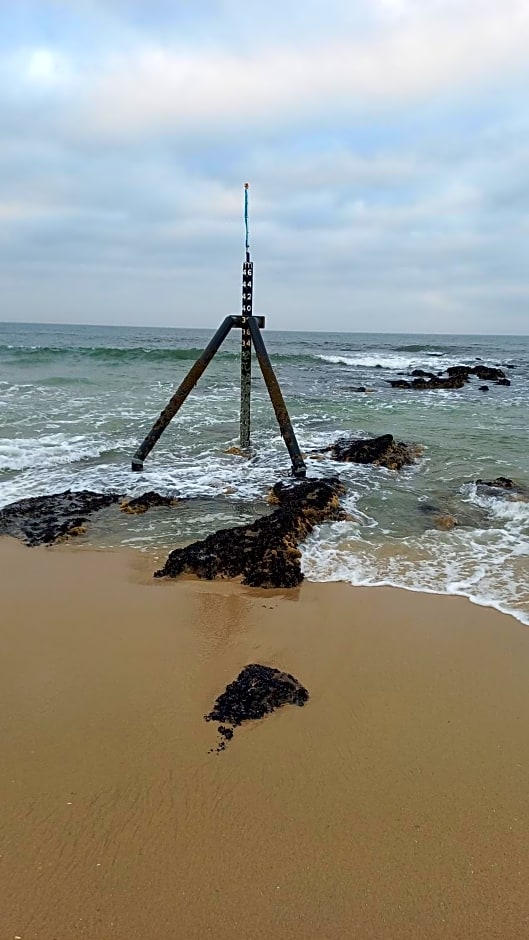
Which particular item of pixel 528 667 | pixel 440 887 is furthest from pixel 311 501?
pixel 440 887

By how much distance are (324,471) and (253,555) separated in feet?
13.8

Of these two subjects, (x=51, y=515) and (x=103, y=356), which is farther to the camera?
(x=103, y=356)

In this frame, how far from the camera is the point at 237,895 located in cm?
238

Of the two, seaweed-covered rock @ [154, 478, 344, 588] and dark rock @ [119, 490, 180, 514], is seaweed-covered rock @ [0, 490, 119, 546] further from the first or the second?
seaweed-covered rock @ [154, 478, 344, 588]

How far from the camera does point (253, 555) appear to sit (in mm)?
5668

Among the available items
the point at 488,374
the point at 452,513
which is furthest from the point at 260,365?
the point at 488,374

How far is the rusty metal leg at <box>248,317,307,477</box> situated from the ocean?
50 cm

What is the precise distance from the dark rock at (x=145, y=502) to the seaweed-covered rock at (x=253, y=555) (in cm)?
180

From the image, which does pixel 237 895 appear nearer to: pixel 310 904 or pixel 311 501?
pixel 310 904

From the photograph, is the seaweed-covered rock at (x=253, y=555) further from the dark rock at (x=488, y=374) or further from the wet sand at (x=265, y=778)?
the dark rock at (x=488, y=374)

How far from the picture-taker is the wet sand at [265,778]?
7.68ft

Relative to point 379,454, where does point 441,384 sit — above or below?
above

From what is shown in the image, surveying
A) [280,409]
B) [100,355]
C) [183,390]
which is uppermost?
[100,355]

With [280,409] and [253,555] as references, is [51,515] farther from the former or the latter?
[280,409]
